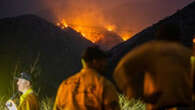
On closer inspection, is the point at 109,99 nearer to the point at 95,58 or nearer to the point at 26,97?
the point at 95,58

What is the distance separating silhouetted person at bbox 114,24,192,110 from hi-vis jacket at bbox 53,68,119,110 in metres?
0.51

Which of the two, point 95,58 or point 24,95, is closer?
point 95,58

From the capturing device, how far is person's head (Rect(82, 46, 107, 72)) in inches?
144

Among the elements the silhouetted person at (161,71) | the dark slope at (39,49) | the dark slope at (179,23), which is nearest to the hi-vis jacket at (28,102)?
the silhouetted person at (161,71)

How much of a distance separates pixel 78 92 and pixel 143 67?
102 centimetres

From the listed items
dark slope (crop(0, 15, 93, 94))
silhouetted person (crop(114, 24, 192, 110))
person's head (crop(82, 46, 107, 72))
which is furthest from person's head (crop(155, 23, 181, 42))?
dark slope (crop(0, 15, 93, 94))

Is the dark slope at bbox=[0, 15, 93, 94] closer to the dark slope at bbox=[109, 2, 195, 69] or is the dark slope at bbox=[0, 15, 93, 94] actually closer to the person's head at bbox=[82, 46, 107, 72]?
the dark slope at bbox=[109, 2, 195, 69]

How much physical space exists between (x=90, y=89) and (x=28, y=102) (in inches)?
56.4

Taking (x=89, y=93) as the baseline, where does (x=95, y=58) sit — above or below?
above

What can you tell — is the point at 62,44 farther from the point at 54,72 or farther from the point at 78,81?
the point at 78,81

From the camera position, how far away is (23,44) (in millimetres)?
44625

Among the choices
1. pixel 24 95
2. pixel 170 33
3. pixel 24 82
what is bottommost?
pixel 24 95

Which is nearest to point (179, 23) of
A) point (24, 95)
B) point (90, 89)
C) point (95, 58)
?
point (24, 95)

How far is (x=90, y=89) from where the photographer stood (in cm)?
357
